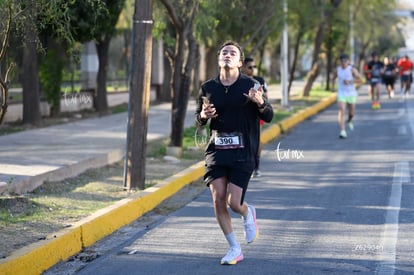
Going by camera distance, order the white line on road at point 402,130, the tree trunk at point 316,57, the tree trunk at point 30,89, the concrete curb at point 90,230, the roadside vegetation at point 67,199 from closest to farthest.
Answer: the concrete curb at point 90,230 < the roadside vegetation at point 67,199 < the white line on road at point 402,130 < the tree trunk at point 30,89 < the tree trunk at point 316,57

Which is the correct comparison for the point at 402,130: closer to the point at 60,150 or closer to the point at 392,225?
the point at 60,150

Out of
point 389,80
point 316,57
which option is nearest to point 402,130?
point 389,80

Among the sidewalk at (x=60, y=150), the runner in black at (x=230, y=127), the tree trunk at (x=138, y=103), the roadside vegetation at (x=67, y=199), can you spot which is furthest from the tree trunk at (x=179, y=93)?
the runner in black at (x=230, y=127)

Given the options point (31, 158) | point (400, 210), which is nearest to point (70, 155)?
point (31, 158)

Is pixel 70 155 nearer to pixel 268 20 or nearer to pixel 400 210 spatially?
pixel 400 210

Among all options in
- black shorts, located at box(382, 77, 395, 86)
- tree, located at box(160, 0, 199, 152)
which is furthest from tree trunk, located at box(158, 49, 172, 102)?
tree, located at box(160, 0, 199, 152)

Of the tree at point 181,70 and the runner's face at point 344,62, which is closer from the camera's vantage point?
the tree at point 181,70

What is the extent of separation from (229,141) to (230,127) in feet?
0.41

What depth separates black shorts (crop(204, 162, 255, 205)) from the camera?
7453mm

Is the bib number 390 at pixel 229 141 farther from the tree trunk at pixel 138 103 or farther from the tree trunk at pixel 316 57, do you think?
the tree trunk at pixel 316 57

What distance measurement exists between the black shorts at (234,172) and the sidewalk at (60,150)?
12.9 ft

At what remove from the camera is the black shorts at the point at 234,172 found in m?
7.45

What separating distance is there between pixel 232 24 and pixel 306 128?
3.88 meters

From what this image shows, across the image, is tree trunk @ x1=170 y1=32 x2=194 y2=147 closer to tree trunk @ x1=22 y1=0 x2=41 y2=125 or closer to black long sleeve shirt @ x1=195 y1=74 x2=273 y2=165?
tree trunk @ x1=22 y1=0 x2=41 y2=125
